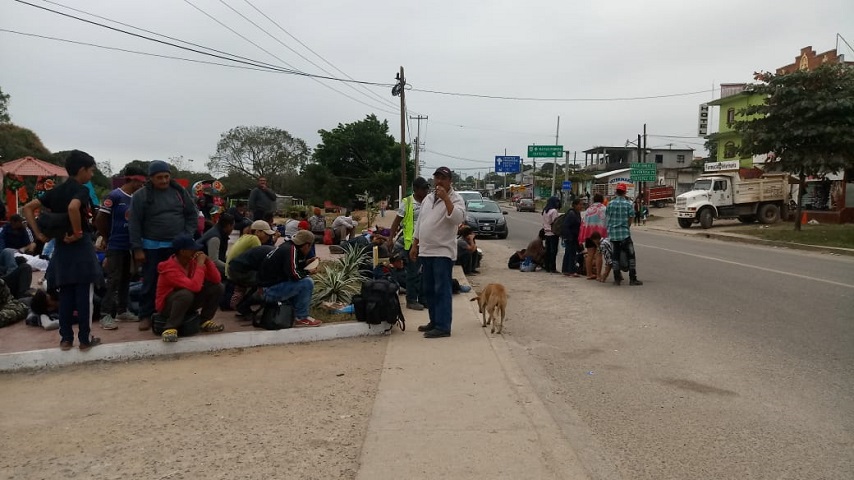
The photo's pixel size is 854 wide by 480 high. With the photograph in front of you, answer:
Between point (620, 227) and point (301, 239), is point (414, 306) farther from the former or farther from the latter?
point (620, 227)

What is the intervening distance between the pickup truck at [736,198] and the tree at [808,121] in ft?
20.0

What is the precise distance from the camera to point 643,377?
494cm

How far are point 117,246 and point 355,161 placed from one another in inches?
1785

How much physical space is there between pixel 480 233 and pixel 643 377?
1530 cm

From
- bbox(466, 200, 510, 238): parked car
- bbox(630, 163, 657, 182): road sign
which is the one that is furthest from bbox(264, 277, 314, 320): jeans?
bbox(630, 163, 657, 182): road sign

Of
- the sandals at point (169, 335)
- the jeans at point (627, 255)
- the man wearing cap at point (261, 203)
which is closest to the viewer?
the sandals at point (169, 335)

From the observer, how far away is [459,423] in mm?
3848

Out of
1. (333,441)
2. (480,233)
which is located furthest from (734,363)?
(480,233)

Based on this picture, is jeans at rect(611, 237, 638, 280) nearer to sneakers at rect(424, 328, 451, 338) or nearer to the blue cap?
sneakers at rect(424, 328, 451, 338)

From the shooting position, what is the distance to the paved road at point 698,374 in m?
3.45

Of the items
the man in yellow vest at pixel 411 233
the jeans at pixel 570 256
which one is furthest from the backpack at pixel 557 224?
the man in yellow vest at pixel 411 233

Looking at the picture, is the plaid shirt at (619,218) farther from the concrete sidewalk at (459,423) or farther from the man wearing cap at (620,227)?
the concrete sidewalk at (459,423)

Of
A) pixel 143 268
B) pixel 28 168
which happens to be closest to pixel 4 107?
pixel 28 168

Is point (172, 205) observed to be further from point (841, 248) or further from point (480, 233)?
point (841, 248)
